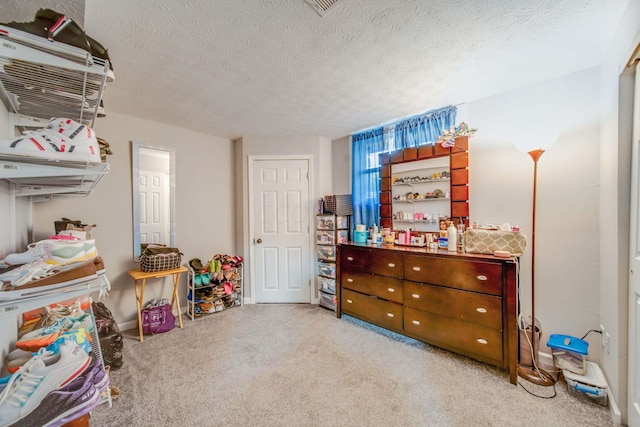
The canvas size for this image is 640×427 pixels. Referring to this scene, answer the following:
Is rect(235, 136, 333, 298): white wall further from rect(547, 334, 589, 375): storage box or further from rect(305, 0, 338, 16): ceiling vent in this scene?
rect(547, 334, 589, 375): storage box

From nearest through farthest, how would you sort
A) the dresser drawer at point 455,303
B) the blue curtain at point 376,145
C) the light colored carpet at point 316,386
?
the light colored carpet at point 316,386
the dresser drawer at point 455,303
the blue curtain at point 376,145

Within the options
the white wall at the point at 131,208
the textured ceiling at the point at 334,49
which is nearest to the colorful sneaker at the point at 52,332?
the white wall at the point at 131,208

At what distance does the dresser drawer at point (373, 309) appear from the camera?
2.42 meters

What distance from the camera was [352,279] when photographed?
2812mm

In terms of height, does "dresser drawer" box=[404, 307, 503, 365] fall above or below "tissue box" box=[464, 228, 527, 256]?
below

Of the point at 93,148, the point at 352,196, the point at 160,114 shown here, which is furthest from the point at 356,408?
the point at 160,114

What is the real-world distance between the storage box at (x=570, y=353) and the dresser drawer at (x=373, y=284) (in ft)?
3.79

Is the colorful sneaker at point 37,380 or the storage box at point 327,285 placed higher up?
the colorful sneaker at point 37,380

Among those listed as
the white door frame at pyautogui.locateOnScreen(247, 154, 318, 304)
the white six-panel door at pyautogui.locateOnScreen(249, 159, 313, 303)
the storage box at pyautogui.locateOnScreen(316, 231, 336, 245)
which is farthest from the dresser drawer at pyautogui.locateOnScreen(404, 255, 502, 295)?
the white six-panel door at pyautogui.locateOnScreen(249, 159, 313, 303)

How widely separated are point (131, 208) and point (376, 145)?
3.02m

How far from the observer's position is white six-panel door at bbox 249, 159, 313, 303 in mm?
3502

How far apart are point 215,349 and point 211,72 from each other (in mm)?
2400

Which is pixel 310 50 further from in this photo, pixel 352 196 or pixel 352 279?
pixel 352 279

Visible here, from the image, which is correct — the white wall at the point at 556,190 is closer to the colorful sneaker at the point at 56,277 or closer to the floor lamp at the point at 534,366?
the floor lamp at the point at 534,366
